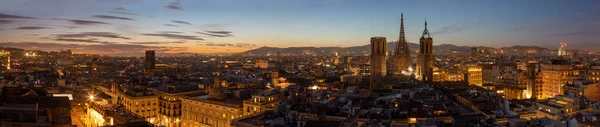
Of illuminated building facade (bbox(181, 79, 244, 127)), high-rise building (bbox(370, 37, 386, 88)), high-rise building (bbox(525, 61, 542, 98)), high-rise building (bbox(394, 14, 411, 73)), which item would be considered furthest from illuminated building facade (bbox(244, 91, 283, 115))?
high-rise building (bbox(394, 14, 411, 73))

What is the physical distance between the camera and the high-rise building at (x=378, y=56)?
77250 mm

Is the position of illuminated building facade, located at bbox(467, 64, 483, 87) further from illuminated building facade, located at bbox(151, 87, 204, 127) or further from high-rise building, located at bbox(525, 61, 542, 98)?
illuminated building facade, located at bbox(151, 87, 204, 127)

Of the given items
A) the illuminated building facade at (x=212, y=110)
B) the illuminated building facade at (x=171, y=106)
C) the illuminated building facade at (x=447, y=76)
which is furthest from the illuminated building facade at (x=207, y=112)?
the illuminated building facade at (x=447, y=76)

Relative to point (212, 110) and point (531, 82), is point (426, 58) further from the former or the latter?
point (212, 110)

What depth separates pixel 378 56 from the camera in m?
80.4

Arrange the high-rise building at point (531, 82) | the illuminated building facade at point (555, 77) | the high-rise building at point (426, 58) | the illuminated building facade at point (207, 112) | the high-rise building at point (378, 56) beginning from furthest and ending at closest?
1. the high-rise building at point (426, 58)
2. the high-rise building at point (378, 56)
3. the illuminated building facade at point (555, 77)
4. the high-rise building at point (531, 82)
5. the illuminated building facade at point (207, 112)

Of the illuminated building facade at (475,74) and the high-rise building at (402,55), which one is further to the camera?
the high-rise building at (402,55)

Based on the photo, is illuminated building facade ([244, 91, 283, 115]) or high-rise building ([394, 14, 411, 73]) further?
high-rise building ([394, 14, 411, 73])

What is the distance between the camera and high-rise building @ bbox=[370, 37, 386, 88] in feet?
253

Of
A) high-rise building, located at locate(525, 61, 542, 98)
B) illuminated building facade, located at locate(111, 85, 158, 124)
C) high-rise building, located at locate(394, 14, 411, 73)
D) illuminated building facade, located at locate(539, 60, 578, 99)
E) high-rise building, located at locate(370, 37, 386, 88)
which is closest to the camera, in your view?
illuminated building facade, located at locate(111, 85, 158, 124)

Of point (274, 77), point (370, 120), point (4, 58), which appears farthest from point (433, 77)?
point (4, 58)

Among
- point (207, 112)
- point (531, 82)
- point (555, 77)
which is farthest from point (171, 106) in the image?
point (555, 77)

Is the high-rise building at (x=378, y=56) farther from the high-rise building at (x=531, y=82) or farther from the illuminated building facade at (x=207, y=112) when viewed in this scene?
the illuminated building facade at (x=207, y=112)

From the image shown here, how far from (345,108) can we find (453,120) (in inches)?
276
